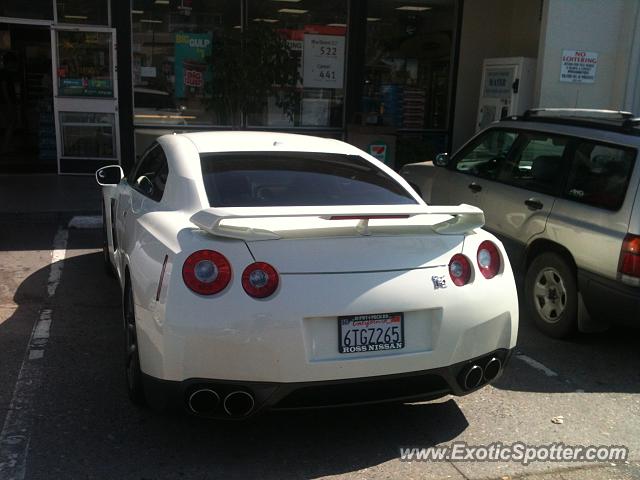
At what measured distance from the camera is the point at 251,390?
320 centimetres

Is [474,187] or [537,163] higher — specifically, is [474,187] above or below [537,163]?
below

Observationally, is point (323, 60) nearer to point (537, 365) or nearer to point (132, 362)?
point (537, 365)

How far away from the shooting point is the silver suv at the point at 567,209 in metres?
4.77

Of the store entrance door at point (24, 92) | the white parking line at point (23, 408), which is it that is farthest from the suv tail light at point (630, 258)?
the store entrance door at point (24, 92)

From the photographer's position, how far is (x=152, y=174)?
4.77m

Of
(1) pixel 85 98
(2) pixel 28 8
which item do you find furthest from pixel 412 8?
(2) pixel 28 8

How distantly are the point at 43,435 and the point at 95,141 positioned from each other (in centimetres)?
851

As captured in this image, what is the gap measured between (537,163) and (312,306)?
335 cm

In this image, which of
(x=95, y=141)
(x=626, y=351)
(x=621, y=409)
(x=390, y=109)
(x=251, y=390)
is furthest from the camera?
(x=390, y=109)

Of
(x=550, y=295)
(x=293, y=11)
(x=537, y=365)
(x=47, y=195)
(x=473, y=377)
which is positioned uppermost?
(x=293, y=11)

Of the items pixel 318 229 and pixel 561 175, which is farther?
pixel 561 175

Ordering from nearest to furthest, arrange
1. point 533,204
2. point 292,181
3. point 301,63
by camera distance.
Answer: point 292,181 → point 533,204 → point 301,63

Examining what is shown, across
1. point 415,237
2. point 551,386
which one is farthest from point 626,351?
point 415,237

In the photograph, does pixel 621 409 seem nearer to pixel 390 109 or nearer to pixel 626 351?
pixel 626 351
